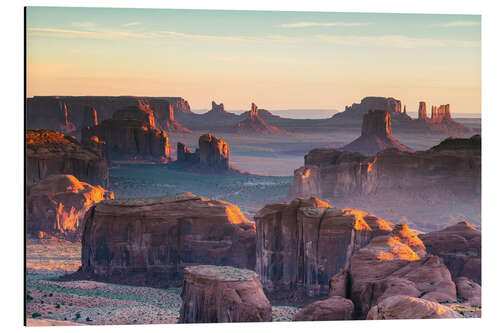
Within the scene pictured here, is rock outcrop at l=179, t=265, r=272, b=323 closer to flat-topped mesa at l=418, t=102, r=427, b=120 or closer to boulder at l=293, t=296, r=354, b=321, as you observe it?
boulder at l=293, t=296, r=354, b=321

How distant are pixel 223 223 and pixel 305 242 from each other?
4.84 m

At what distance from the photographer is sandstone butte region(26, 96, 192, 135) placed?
94.6 ft

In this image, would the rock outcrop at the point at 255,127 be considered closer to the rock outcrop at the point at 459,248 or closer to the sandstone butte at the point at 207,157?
the sandstone butte at the point at 207,157

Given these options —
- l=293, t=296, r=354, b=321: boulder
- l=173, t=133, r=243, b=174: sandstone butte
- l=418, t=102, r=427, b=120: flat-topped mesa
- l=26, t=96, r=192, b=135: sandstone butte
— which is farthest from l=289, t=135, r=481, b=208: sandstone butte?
l=293, t=296, r=354, b=321: boulder

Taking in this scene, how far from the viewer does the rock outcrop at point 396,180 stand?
137 feet

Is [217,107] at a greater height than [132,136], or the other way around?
[217,107]

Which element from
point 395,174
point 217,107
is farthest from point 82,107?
point 395,174

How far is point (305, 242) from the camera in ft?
100

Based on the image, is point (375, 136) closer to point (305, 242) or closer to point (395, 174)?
point (305, 242)

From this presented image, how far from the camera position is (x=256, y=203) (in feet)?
128

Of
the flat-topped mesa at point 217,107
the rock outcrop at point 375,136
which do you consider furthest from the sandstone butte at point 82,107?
the rock outcrop at point 375,136

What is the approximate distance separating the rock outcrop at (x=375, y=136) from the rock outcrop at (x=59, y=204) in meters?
11.7

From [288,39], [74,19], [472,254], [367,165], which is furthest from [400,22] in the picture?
[367,165]

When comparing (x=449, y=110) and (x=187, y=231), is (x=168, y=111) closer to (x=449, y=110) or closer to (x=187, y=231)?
(x=187, y=231)
